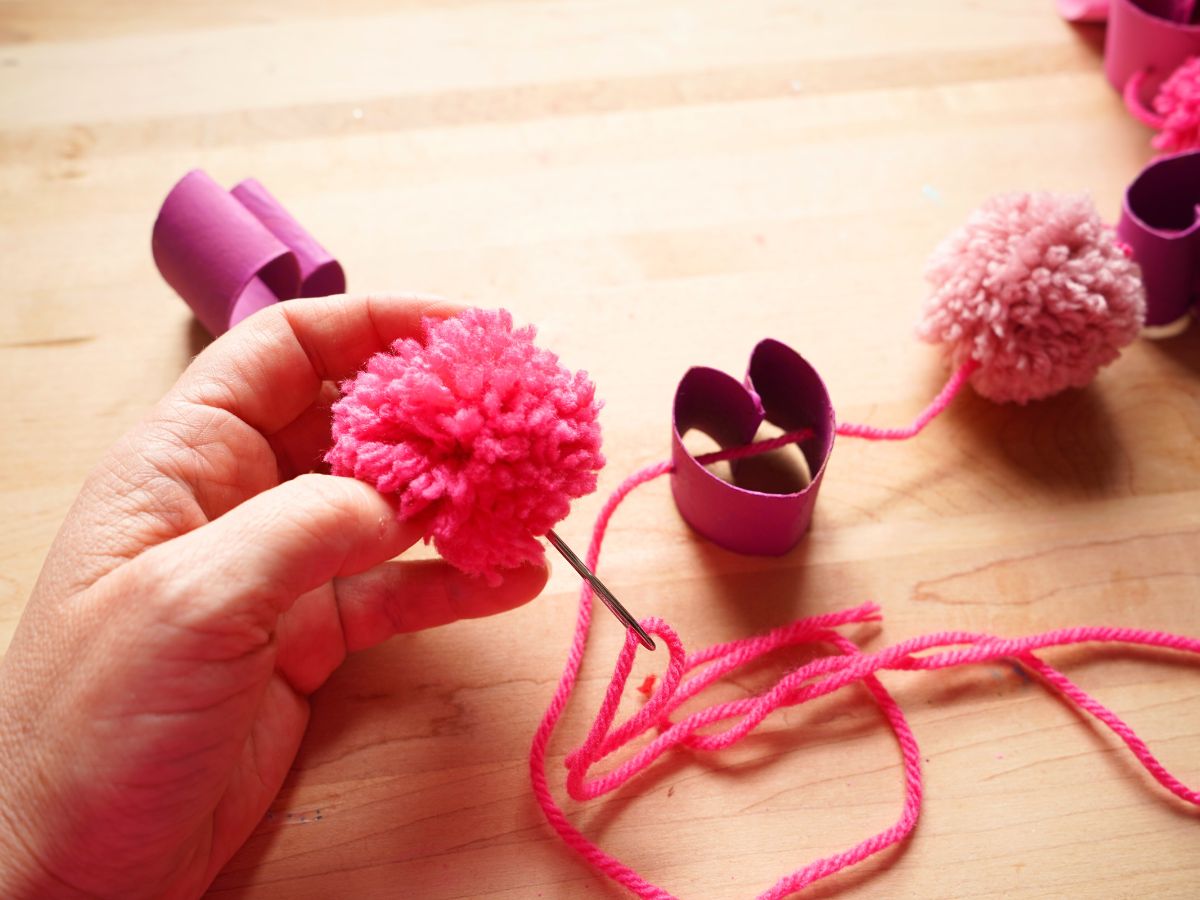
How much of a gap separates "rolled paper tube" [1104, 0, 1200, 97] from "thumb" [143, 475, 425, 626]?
3.54 ft

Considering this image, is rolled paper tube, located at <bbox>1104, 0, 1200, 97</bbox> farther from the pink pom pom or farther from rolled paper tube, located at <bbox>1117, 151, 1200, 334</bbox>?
the pink pom pom

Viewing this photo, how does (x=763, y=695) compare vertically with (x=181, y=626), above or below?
below

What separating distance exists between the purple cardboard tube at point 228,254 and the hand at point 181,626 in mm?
186

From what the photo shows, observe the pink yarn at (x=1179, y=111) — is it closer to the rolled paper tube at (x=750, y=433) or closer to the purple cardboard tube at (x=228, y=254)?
the rolled paper tube at (x=750, y=433)

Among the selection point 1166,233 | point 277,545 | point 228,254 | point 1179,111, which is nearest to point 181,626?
point 277,545

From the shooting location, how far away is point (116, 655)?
649 millimetres

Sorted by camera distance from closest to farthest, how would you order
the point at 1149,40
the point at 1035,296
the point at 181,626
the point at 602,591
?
the point at 181,626, the point at 602,591, the point at 1035,296, the point at 1149,40

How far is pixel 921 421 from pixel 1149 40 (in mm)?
596

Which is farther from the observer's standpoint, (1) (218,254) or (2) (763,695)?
(1) (218,254)

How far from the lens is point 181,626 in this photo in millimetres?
642

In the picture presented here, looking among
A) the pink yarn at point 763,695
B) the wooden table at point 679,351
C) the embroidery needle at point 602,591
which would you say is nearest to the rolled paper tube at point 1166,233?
the wooden table at point 679,351

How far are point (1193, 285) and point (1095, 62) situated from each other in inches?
16.0

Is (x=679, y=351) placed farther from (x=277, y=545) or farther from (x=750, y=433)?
(x=277, y=545)

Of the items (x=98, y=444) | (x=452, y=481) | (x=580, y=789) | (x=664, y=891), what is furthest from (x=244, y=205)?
(x=664, y=891)
